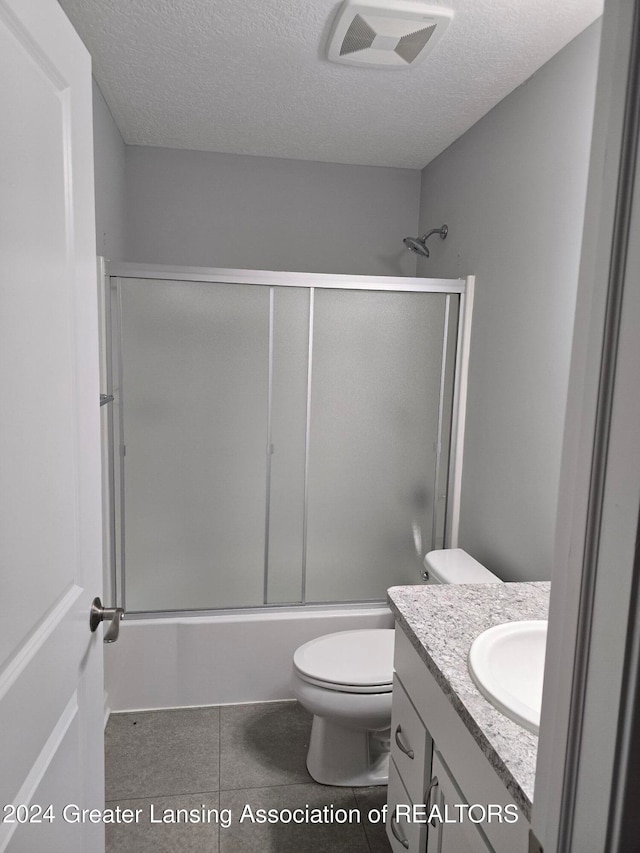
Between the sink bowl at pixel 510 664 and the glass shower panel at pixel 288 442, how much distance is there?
4.49ft

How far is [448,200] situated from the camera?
270 centimetres

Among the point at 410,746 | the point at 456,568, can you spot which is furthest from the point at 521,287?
the point at 410,746

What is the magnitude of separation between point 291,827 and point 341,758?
268 millimetres

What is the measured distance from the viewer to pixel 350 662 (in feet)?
6.47

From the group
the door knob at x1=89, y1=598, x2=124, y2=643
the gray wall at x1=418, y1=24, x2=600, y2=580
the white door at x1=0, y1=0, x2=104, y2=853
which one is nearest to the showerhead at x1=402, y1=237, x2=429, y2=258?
the gray wall at x1=418, y1=24, x2=600, y2=580

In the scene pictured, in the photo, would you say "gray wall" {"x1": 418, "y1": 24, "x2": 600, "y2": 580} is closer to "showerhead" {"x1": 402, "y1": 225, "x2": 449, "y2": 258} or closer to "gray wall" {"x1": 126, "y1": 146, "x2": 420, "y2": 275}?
"showerhead" {"x1": 402, "y1": 225, "x2": 449, "y2": 258}

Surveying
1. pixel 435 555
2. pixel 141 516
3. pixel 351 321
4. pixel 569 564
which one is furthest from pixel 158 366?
pixel 569 564

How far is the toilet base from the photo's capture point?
6.46 feet

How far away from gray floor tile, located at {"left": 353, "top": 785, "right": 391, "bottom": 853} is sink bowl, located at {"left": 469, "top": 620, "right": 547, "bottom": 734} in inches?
36.8

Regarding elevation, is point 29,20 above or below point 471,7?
below

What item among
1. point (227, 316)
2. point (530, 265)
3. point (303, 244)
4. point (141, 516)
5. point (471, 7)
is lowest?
point (141, 516)

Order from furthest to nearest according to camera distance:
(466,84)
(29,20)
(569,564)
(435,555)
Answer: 1. (435,555)
2. (466,84)
3. (29,20)
4. (569,564)

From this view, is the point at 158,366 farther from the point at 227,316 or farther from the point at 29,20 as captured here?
the point at 29,20

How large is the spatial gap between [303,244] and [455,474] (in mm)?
1453
